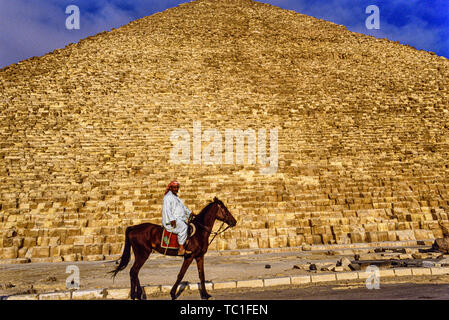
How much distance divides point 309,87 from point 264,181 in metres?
9.86

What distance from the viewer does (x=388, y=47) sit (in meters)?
26.0

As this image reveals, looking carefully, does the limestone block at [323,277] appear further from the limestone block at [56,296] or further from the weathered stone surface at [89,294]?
the limestone block at [56,296]

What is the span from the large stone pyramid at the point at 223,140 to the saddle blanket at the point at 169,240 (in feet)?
18.8

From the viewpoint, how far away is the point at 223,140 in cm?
1411

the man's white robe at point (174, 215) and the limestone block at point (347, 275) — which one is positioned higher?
the man's white robe at point (174, 215)

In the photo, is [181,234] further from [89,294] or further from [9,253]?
[9,253]

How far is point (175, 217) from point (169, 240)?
26 cm

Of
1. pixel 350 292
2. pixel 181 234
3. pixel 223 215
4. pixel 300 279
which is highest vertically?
pixel 223 215

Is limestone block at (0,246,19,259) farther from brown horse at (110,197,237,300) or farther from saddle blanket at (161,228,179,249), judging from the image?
saddle blanket at (161,228,179,249)

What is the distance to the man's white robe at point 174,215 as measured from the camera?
3568 mm

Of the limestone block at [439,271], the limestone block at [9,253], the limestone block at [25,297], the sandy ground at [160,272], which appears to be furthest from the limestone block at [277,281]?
the limestone block at [9,253]

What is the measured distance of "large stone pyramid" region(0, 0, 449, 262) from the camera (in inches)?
391

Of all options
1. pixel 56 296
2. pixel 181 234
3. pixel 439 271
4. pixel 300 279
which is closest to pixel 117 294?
pixel 56 296

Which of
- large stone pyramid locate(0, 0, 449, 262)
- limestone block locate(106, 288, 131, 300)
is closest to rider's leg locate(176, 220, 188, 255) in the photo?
limestone block locate(106, 288, 131, 300)
